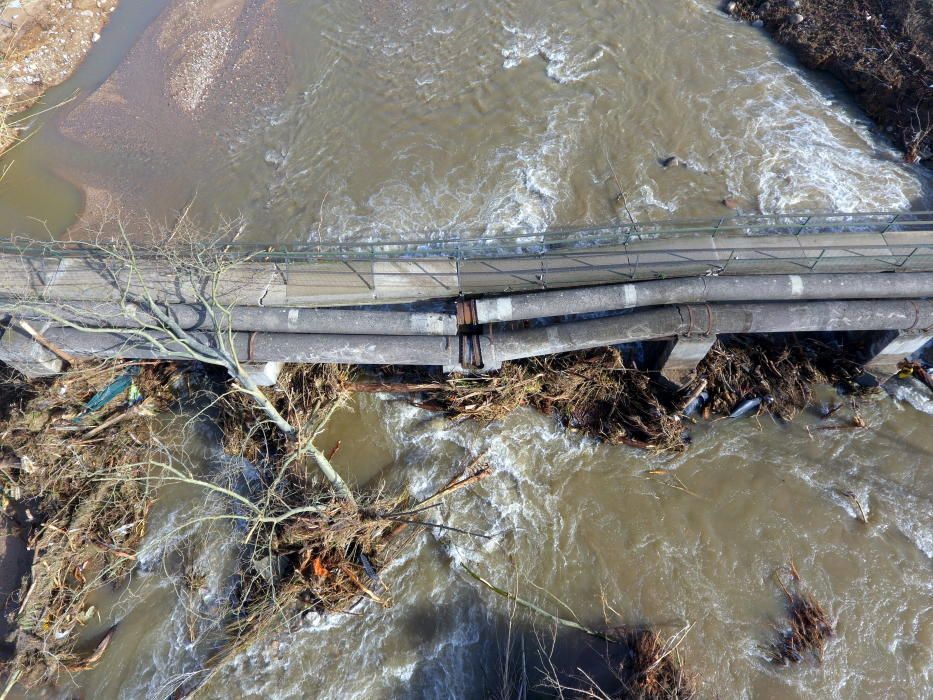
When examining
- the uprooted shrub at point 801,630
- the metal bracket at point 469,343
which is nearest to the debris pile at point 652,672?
the uprooted shrub at point 801,630

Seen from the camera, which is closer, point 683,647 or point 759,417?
point 683,647

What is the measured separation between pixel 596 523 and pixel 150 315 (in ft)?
35.0

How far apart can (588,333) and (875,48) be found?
16808mm

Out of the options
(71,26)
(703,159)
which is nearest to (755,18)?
(703,159)

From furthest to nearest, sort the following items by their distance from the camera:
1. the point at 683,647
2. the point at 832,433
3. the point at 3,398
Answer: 1. the point at 3,398
2. the point at 832,433
3. the point at 683,647

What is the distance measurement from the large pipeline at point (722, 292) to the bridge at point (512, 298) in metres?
0.03

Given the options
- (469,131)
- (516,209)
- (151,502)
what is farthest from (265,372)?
(469,131)

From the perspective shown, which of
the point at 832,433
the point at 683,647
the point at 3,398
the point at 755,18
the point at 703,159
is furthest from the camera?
the point at 755,18

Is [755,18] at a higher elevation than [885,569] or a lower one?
higher

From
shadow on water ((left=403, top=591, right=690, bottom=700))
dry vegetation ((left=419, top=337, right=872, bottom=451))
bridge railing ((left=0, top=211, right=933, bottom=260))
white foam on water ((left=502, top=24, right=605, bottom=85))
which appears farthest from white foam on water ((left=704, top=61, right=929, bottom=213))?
shadow on water ((left=403, top=591, right=690, bottom=700))

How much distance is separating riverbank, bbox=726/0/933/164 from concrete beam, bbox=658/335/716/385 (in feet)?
37.7

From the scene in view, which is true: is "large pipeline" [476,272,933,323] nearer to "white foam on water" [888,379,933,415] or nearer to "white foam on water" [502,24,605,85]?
"white foam on water" [888,379,933,415]

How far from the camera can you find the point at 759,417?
11859mm

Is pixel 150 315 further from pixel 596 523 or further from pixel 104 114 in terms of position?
pixel 104 114
